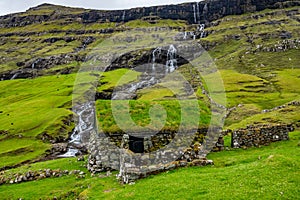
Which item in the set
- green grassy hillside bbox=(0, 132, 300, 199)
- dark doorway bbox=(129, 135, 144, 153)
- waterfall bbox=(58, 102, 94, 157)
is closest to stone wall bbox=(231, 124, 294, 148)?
green grassy hillside bbox=(0, 132, 300, 199)

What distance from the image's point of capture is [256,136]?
31438mm

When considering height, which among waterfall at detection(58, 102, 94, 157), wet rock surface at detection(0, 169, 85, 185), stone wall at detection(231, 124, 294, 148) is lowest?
waterfall at detection(58, 102, 94, 157)

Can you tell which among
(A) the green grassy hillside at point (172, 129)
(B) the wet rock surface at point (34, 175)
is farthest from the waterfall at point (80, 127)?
(B) the wet rock surface at point (34, 175)

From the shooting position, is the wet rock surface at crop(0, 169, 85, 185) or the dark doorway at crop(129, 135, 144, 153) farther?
the wet rock surface at crop(0, 169, 85, 185)

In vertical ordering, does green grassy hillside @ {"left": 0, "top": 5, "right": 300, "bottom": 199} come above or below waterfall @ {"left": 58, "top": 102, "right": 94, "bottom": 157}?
above

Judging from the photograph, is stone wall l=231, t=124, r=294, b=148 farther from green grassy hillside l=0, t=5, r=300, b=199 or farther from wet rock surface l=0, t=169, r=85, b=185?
wet rock surface l=0, t=169, r=85, b=185

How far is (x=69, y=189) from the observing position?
26234 millimetres

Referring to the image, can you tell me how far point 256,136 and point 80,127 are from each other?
66.9 meters

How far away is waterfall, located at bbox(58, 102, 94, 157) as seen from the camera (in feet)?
237

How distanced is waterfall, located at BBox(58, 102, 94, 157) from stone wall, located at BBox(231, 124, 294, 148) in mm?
35289

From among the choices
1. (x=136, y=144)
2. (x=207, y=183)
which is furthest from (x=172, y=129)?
(x=207, y=183)

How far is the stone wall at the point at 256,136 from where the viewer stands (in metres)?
31.4

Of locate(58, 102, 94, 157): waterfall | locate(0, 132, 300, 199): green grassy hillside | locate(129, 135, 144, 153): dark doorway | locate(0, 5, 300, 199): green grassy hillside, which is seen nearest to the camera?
locate(0, 132, 300, 199): green grassy hillside

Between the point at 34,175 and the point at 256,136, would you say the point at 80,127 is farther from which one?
the point at 256,136
